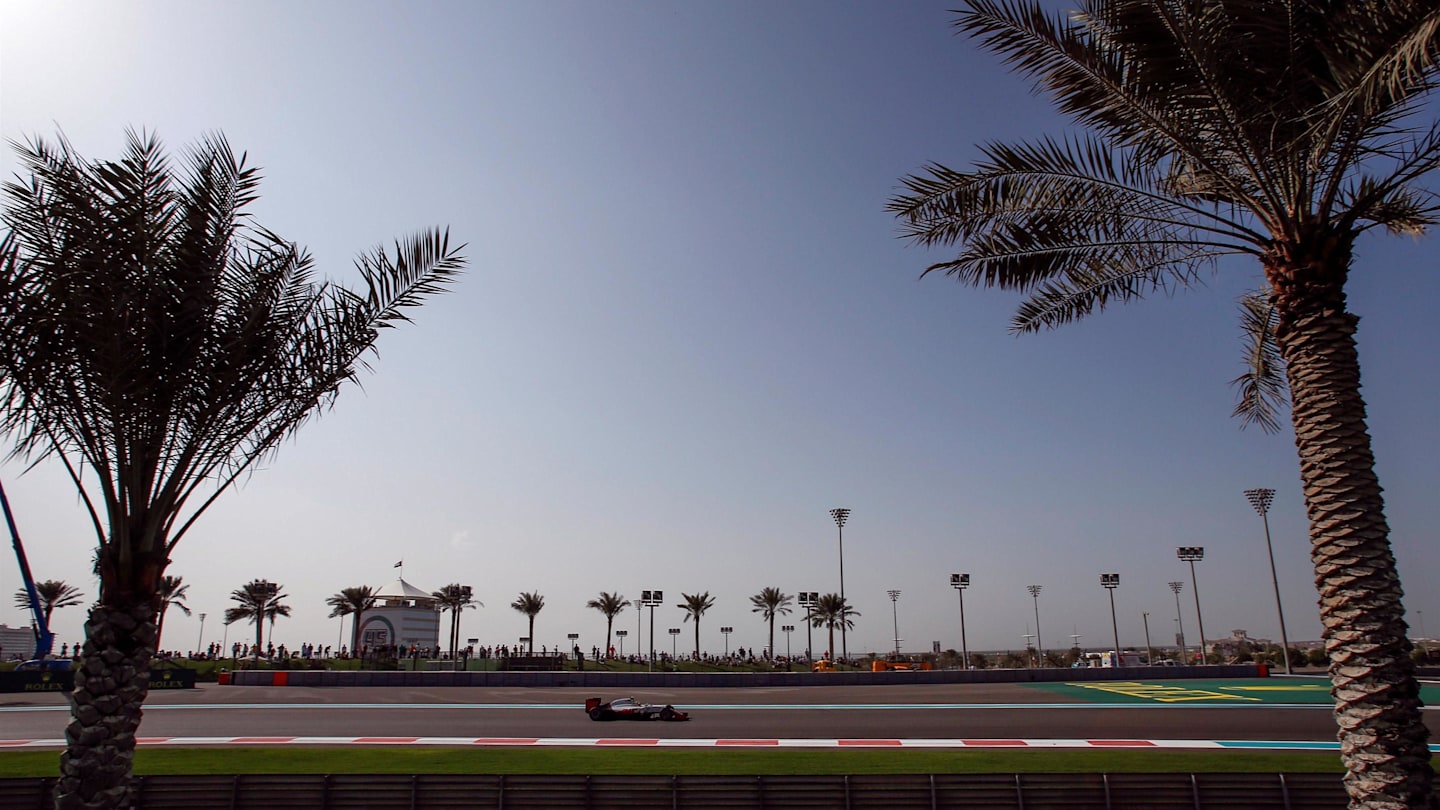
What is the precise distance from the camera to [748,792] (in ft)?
45.3

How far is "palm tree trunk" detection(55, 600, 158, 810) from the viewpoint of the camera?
27.8ft

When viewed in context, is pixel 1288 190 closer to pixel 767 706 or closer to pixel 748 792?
pixel 748 792

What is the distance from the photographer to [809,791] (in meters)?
13.7

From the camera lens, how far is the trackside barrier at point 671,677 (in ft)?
134

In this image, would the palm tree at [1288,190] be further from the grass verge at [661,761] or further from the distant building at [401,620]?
the distant building at [401,620]

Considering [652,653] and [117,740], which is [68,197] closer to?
[117,740]

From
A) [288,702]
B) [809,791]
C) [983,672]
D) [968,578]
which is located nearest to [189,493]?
[809,791]

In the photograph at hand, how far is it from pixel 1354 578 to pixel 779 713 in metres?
23.1

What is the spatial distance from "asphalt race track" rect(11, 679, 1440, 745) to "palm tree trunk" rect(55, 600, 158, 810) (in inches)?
622

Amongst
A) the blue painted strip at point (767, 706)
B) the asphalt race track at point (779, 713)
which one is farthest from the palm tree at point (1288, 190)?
the blue painted strip at point (767, 706)

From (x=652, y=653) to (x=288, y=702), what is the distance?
2888cm

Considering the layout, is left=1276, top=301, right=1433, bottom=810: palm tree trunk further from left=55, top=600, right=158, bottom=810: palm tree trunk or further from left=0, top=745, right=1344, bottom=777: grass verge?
left=55, top=600, right=158, bottom=810: palm tree trunk

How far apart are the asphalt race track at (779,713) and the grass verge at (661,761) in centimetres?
337

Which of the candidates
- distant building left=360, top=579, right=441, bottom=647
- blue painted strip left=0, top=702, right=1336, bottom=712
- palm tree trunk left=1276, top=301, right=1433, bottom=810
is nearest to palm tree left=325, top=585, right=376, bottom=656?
distant building left=360, top=579, right=441, bottom=647
